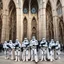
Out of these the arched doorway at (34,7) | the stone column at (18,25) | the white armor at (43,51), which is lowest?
the white armor at (43,51)

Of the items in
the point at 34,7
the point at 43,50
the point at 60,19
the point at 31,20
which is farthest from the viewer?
the point at 34,7

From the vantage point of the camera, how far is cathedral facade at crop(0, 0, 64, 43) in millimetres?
26906

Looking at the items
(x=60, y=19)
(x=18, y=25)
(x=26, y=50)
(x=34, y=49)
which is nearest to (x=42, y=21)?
(x=18, y=25)

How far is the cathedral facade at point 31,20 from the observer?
88.3ft

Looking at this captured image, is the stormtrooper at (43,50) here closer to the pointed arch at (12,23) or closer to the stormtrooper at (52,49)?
the stormtrooper at (52,49)

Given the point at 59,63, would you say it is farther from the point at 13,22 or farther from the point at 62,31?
the point at 13,22

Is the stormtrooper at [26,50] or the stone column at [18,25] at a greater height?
the stone column at [18,25]

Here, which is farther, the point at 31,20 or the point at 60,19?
the point at 31,20

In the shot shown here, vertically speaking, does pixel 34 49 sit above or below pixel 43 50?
above

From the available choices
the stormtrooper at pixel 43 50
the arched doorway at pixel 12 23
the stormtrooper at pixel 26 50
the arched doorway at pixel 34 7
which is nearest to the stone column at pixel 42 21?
the arched doorway at pixel 34 7

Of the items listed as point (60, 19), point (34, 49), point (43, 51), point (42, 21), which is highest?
point (60, 19)

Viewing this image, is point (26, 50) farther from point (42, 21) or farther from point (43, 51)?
point (42, 21)

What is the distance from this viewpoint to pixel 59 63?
11.9 meters

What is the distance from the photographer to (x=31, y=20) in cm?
3422
